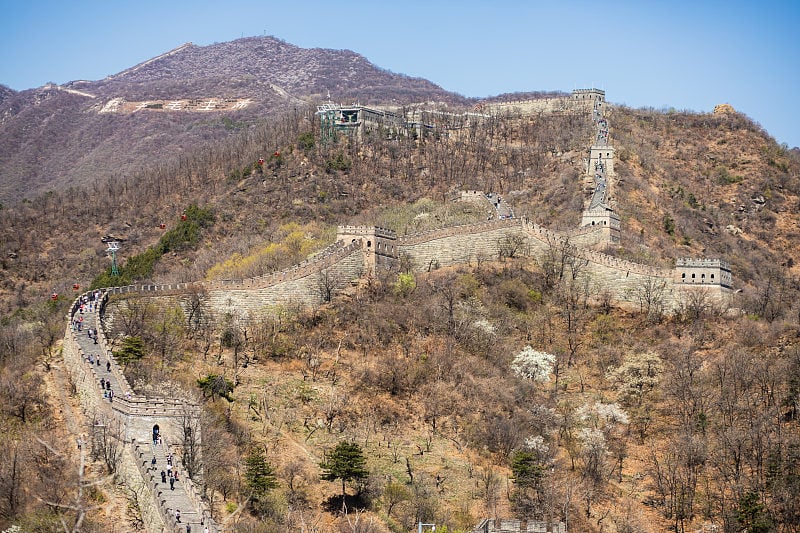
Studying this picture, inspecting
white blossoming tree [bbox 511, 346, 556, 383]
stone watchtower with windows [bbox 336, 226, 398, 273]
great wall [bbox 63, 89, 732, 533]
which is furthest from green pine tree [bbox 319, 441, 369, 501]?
stone watchtower with windows [bbox 336, 226, 398, 273]

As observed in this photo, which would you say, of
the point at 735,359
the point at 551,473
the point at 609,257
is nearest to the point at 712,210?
the point at 609,257

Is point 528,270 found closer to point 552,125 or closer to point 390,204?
point 390,204

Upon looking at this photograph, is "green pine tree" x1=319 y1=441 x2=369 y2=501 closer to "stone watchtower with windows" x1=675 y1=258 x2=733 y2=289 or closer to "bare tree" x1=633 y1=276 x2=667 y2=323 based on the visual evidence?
"bare tree" x1=633 y1=276 x2=667 y2=323

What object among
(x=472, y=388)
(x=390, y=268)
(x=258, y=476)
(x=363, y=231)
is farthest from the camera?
(x=390, y=268)

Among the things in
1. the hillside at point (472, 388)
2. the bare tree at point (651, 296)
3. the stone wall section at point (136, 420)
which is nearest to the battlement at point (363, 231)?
the hillside at point (472, 388)

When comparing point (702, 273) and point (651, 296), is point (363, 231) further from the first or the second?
point (702, 273)

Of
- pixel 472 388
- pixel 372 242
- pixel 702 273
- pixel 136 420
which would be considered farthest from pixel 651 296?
pixel 136 420
